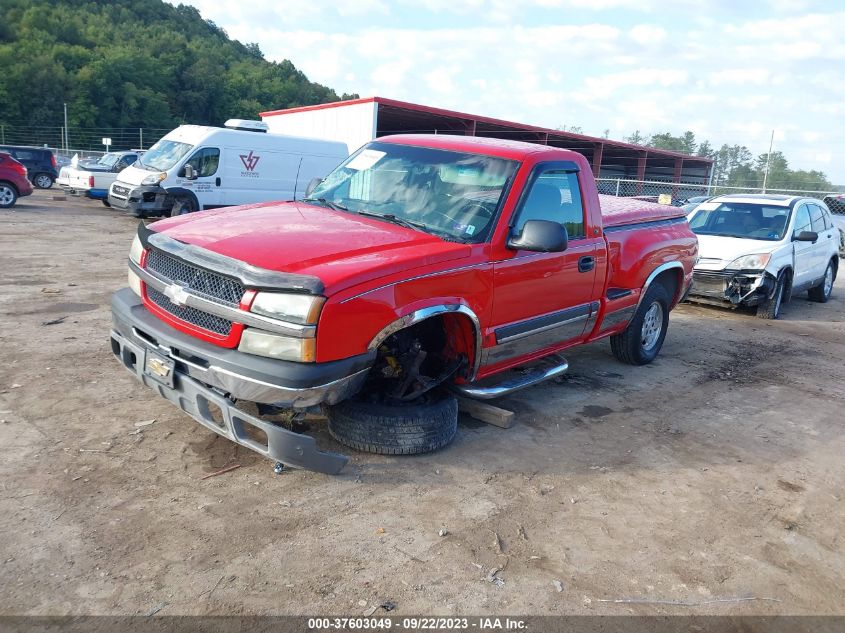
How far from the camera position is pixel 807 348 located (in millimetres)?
8289

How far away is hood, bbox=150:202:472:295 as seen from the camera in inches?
145

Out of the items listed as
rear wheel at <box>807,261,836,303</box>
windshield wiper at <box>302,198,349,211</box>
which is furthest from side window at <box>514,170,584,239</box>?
rear wheel at <box>807,261,836,303</box>

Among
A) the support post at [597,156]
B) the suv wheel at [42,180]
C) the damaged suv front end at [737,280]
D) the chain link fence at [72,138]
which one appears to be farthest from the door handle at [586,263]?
the chain link fence at [72,138]

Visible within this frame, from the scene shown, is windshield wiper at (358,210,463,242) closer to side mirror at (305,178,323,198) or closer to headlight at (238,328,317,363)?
side mirror at (305,178,323,198)

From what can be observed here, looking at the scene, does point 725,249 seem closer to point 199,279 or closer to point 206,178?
point 199,279

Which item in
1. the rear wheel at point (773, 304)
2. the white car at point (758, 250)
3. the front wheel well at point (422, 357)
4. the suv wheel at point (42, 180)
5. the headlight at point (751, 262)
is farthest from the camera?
the suv wheel at point (42, 180)

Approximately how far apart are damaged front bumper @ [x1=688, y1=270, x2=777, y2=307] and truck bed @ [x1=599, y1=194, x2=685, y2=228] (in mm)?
2746

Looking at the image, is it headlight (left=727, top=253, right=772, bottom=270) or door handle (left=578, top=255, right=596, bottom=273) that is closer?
door handle (left=578, top=255, right=596, bottom=273)

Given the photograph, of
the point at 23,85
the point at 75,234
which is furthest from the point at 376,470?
the point at 23,85

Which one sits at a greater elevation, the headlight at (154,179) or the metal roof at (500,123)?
the metal roof at (500,123)

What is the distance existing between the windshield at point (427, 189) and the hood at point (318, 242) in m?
0.18

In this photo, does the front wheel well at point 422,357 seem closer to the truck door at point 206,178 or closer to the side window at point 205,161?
the truck door at point 206,178

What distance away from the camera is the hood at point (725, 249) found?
9.34 meters

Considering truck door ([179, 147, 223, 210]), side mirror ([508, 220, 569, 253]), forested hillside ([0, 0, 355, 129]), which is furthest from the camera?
forested hillside ([0, 0, 355, 129])
